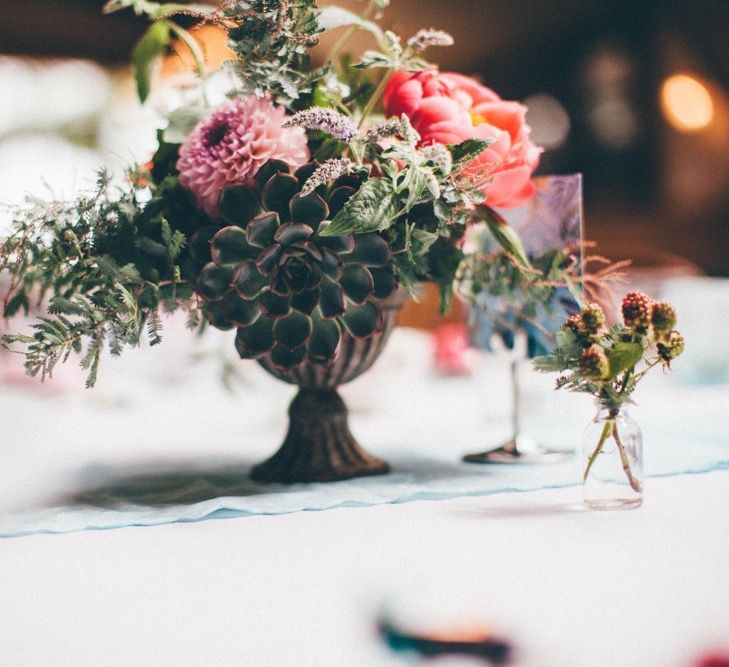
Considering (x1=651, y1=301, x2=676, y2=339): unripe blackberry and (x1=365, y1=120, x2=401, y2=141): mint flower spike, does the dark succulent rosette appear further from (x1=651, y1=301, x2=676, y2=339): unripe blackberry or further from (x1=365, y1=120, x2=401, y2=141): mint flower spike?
(x1=651, y1=301, x2=676, y2=339): unripe blackberry

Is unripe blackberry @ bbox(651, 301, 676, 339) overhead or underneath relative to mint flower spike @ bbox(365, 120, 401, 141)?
underneath

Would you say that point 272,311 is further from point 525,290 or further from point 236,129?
point 525,290

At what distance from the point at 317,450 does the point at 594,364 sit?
26cm

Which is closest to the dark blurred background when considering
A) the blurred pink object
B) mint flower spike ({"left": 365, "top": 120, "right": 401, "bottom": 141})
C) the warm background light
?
the warm background light

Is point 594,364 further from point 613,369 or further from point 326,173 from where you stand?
point 326,173

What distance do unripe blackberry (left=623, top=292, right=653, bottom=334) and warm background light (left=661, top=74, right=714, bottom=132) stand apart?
169cm

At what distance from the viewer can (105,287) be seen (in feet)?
1.98

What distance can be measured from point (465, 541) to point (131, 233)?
0.34 m

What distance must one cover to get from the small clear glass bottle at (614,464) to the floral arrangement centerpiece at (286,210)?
0.50ft

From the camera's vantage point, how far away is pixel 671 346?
567 mm

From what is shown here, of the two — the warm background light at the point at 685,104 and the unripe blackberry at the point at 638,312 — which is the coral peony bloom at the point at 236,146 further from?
the warm background light at the point at 685,104

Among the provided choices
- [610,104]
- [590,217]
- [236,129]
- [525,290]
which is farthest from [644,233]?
[236,129]

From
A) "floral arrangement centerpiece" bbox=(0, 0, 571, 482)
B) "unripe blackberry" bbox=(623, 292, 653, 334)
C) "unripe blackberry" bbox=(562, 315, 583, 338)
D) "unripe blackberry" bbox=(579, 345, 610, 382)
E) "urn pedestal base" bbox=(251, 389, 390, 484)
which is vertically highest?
"floral arrangement centerpiece" bbox=(0, 0, 571, 482)

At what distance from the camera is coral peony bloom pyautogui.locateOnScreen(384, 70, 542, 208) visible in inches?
24.5
